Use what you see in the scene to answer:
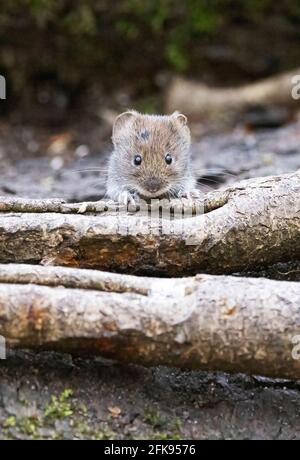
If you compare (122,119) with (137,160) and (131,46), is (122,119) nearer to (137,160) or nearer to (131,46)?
(137,160)

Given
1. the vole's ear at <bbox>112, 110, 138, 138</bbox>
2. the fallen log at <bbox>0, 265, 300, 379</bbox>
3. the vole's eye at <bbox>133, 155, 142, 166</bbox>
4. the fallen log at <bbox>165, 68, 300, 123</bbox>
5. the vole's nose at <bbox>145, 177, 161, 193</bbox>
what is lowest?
the fallen log at <bbox>0, 265, 300, 379</bbox>

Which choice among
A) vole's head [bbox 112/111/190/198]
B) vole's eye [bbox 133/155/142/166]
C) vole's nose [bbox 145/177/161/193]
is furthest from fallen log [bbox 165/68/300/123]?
vole's nose [bbox 145/177/161/193]

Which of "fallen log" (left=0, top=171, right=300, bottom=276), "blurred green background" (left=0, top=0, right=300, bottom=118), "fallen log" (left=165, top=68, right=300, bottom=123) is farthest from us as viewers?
"fallen log" (left=165, top=68, right=300, bottom=123)

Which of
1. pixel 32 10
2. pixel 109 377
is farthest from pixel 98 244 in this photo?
pixel 32 10

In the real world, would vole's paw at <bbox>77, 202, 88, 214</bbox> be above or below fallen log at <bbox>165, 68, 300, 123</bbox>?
below

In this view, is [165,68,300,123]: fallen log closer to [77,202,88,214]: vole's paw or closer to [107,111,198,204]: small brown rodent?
[107,111,198,204]: small brown rodent

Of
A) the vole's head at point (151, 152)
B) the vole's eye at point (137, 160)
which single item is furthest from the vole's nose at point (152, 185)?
the vole's eye at point (137, 160)

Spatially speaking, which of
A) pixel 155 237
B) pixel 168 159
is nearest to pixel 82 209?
pixel 155 237

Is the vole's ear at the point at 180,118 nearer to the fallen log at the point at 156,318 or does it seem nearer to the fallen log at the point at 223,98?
the fallen log at the point at 156,318

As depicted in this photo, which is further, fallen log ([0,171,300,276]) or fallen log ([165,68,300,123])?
fallen log ([165,68,300,123])

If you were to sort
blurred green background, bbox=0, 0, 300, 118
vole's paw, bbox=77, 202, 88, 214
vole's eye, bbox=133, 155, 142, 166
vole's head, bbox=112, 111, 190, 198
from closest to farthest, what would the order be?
vole's paw, bbox=77, 202, 88, 214, vole's head, bbox=112, 111, 190, 198, vole's eye, bbox=133, 155, 142, 166, blurred green background, bbox=0, 0, 300, 118
